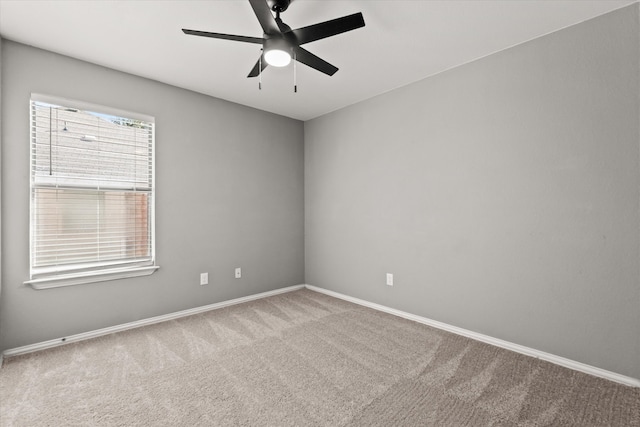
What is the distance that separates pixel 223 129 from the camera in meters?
3.54

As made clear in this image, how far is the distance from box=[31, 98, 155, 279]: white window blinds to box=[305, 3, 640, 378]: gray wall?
7.79ft

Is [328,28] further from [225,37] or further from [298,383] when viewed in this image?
[298,383]

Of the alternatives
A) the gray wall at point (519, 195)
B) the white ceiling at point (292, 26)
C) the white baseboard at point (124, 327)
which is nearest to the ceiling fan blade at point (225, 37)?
the white ceiling at point (292, 26)

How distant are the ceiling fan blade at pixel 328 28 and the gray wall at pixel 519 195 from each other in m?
1.55

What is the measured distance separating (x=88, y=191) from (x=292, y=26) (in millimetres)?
2289

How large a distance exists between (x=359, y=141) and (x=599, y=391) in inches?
116

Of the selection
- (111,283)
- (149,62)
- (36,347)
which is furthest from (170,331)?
(149,62)

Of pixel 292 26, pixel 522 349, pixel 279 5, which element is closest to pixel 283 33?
pixel 279 5

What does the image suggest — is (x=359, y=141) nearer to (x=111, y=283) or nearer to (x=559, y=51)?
(x=559, y=51)

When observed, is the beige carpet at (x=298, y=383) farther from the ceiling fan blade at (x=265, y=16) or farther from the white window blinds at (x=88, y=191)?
the ceiling fan blade at (x=265, y=16)

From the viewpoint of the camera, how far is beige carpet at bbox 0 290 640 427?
1.65 metres

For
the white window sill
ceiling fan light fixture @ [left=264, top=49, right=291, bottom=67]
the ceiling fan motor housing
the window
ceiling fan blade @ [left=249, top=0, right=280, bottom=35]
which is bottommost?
the white window sill

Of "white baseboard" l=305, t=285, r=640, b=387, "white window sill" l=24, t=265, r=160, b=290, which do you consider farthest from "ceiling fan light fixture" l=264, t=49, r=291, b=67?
"white baseboard" l=305, t=285, r=640, b=387

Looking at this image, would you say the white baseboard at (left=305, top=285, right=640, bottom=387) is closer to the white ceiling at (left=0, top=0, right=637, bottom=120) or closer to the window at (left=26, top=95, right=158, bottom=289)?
the white ceiling at (left=0, top=0, right=637, bottom=120)
